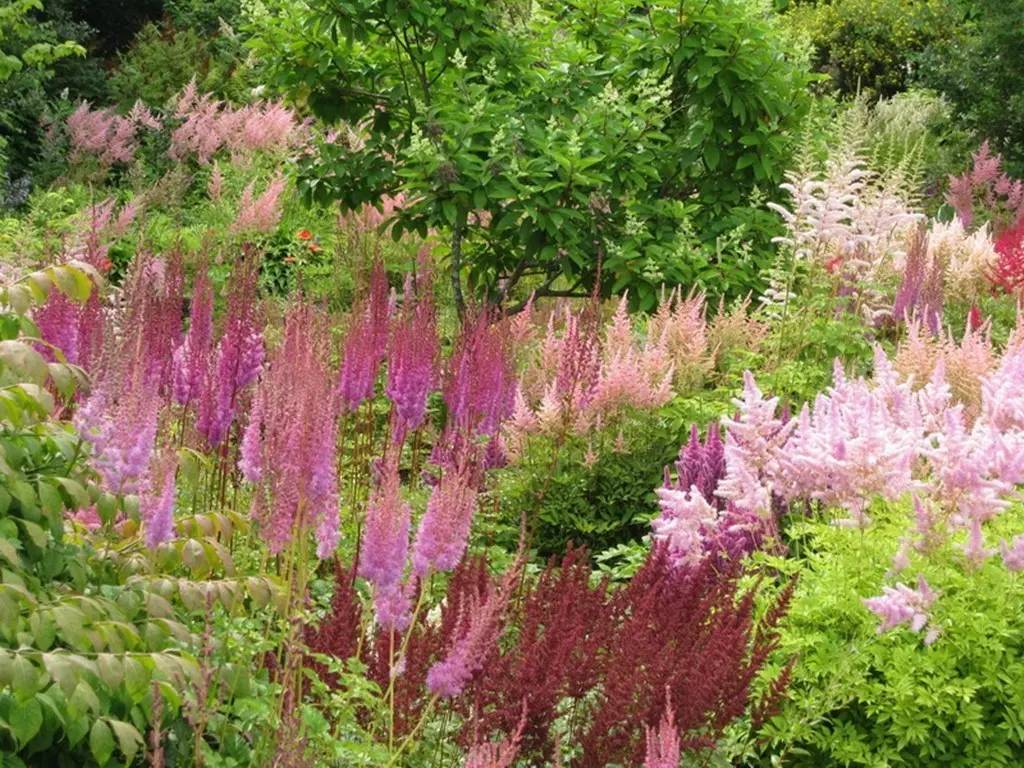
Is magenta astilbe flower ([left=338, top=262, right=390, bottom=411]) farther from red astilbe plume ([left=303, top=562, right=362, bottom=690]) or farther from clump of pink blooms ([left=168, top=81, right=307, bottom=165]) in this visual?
clump of pink blooms ([left=168, top=81, right=307, bottom=165])

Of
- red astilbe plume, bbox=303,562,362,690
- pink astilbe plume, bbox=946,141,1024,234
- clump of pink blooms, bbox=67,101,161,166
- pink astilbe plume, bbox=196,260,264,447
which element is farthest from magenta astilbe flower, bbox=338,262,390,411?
pink astilbe plume, bbox=946,141,1024,234

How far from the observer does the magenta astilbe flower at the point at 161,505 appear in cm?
297

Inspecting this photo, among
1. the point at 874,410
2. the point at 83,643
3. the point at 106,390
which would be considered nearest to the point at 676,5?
the point at 874,410

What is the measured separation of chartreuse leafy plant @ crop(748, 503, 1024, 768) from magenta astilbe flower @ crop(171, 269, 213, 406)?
2.01m

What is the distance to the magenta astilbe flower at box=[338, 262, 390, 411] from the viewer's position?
4746mm

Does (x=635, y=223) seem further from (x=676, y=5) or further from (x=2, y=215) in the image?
(x=2, y=215)

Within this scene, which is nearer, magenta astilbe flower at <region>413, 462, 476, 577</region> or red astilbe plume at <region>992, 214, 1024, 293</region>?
magenta astilbe flower at <region>413, 462, 476, 577</region>

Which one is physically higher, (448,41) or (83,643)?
(448,41)

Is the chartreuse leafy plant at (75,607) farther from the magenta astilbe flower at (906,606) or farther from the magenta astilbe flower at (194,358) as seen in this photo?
the magenta astilbe flower at (906,606)

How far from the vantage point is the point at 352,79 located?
28.5 ft

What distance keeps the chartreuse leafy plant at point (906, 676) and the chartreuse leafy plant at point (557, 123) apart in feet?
12.8

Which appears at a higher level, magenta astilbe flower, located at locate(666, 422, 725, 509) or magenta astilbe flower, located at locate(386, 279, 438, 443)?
magenta astilbe flower, located at locate(386, 279, 438, 443)

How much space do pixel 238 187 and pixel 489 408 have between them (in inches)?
367

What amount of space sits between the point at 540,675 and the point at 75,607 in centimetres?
102
